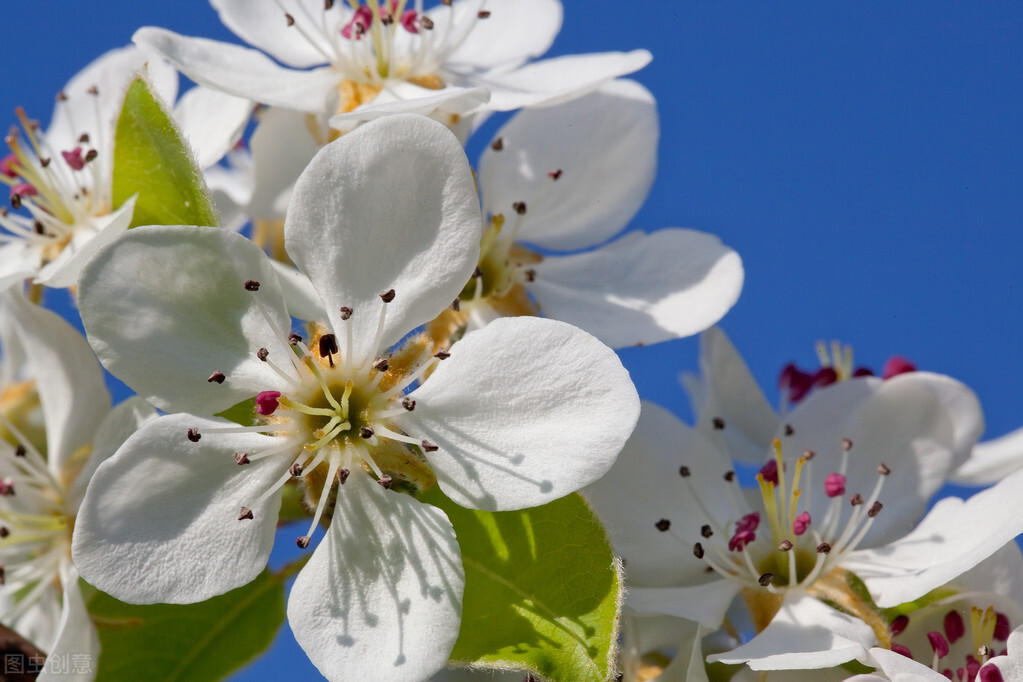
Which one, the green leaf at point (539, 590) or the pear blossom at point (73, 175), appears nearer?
the green leaf at point (539, 590)

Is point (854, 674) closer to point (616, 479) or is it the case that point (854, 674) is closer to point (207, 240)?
point (616, 479)

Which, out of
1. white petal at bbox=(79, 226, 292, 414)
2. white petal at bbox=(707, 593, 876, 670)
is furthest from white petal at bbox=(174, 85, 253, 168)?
white petal at bbox=(707, 593, 876, 670)

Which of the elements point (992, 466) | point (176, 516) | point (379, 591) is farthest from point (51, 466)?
point (992, 466)

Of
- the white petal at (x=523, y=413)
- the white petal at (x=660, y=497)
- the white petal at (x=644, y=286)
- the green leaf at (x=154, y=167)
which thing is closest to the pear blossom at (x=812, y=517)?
the white petal at (x=660, y=497)

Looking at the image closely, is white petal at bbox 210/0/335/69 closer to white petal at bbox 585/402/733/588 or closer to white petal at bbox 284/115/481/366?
white petal at bbox 284/115/481/366

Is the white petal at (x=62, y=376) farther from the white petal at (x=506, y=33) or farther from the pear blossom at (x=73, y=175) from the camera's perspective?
the white petal at (x=506, y=33)

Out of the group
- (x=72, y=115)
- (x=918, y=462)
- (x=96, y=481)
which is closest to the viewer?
(x=96, y=481)

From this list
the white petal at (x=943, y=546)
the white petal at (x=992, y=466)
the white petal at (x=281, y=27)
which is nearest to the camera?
the white petal at (x=943, y=546)

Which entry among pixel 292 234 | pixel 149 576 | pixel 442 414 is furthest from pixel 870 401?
pixel 149 576
